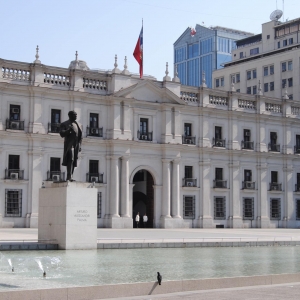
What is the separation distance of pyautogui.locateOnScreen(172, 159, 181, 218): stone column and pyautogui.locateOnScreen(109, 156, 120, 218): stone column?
525 centimetres

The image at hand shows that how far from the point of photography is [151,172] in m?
54.9

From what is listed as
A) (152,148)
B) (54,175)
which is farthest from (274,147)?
(54,175)

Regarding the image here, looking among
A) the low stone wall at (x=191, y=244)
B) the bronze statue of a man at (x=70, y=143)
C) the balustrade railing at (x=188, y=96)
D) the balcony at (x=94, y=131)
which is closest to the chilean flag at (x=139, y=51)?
the balustrade railing at (x=188, y=96)

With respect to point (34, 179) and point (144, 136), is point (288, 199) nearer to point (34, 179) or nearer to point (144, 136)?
point (144, 136)

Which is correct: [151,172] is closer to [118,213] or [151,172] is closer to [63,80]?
[118,213]

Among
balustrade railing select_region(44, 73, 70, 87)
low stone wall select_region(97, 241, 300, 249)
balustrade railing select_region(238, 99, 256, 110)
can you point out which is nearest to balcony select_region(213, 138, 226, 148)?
balustrade railing select_region(238, 99, 256, 110)

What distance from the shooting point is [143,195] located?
57.2m

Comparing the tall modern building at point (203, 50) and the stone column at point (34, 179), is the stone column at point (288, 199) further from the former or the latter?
the tall modern building at point (203, 50)

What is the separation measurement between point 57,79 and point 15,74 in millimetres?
3407

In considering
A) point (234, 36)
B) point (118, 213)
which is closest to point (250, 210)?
point (118, 213)

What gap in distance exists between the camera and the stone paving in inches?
519

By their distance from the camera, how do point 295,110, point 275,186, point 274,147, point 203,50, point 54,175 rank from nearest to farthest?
1. point 54,175
2. point 275,186
3. point 274,147
4. point 295,110
5. point 203,50

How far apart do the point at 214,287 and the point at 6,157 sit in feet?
118

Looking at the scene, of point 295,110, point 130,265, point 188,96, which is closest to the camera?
point 130,265
